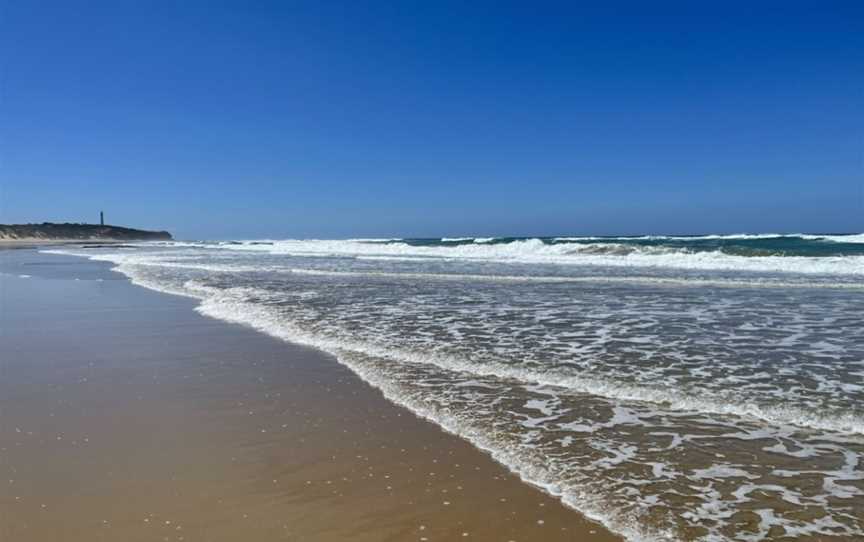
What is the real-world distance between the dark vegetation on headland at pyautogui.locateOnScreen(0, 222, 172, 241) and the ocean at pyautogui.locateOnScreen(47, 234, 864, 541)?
109682 mm

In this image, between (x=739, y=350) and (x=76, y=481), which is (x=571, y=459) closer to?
(x=76, y=481)

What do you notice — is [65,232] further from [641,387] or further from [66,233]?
[641,387]

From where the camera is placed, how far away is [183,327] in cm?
991

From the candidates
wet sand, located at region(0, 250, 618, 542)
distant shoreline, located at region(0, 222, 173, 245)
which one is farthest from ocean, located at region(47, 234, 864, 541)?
distant shoreline, located at region(0, 222, 173, 245)

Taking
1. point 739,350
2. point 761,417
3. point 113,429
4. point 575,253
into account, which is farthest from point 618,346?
point 575,253

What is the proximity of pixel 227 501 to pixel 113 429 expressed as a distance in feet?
6.12

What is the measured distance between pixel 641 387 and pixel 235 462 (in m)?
3.93

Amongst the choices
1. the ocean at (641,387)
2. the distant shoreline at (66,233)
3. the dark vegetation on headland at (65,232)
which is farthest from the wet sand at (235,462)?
the dark vegetation on headland at (65,232)

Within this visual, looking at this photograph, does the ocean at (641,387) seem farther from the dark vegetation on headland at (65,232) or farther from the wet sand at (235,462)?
the dark vegetation on headland at (65,232)

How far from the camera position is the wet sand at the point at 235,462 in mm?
3271

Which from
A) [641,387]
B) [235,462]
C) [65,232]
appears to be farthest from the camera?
[65,232]

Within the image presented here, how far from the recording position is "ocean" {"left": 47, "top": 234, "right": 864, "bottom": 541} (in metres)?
3.56

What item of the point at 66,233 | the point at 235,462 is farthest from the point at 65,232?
the point at 235,462

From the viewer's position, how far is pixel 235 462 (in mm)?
4129
